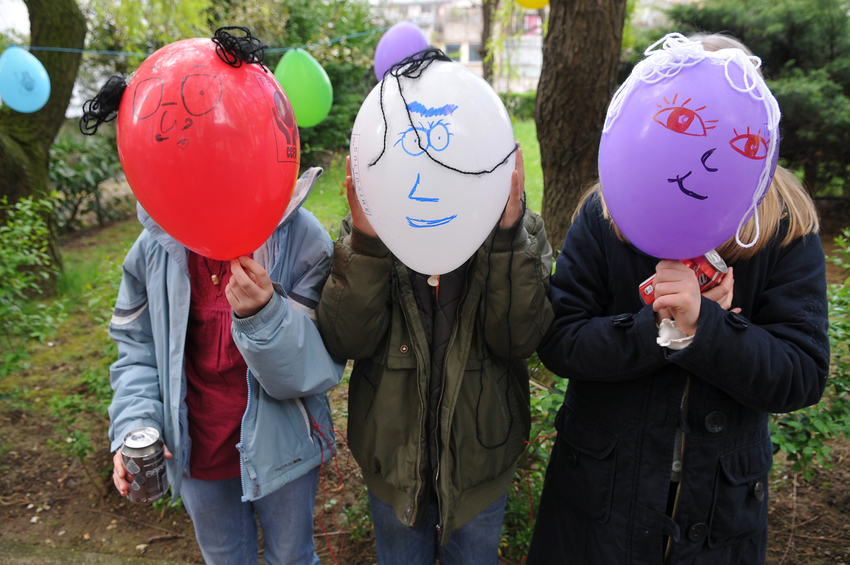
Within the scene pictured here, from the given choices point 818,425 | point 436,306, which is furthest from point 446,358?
point 818,425

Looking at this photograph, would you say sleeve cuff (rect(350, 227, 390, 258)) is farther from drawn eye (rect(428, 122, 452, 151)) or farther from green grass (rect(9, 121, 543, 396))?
green grass (rect(9, 121, 543, 396))

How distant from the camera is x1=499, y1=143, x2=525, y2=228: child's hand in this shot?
132 cm

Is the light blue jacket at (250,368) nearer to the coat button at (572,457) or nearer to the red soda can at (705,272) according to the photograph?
the coat button at (572,457)

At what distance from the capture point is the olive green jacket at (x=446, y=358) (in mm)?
1355

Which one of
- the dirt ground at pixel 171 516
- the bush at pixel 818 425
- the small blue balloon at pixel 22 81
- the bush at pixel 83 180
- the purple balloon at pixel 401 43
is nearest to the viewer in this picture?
the bush at pixel 818 425

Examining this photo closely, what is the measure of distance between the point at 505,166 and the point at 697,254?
1.54 ft

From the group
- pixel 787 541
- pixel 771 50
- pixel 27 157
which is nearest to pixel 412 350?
pixel 787 541

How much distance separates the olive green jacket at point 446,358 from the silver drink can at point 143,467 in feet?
1.68

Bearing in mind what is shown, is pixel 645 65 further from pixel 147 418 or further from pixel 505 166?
pixel 147 418

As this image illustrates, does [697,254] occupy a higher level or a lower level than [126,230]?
higher

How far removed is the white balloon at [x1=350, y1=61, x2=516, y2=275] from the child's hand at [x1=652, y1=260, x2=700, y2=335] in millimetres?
402

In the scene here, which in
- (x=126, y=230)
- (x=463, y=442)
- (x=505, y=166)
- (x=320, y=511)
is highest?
(x=505, y=166)

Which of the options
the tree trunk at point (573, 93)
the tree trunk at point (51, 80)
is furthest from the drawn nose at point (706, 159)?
the tree trunk at point (51, 80)

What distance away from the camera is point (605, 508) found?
1.37m
